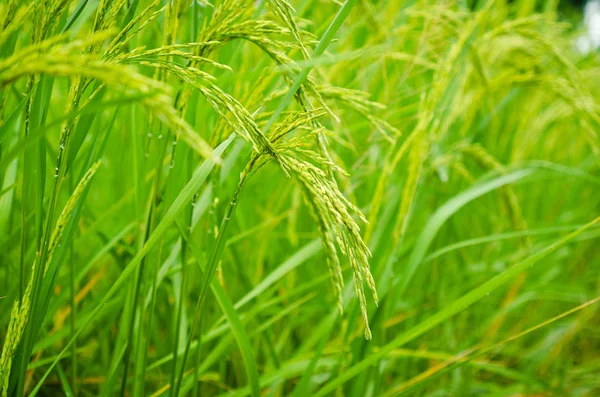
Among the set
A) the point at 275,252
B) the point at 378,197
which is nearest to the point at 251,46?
the point at 275,252

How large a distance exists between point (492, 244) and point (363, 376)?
109 centimetres

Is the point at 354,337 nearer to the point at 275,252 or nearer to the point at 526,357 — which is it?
the point at 275,252

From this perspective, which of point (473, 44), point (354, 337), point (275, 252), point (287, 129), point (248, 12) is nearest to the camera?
point (287, 129)

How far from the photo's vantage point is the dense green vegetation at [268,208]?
0.60m

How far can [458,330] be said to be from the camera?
1651mm

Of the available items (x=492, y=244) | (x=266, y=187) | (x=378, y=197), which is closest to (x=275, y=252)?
(x=266, y=187)

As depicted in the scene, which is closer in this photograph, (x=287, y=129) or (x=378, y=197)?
(x=287, y=129)

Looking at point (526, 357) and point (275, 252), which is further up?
point (275, 252)

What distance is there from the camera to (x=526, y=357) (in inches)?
61.9

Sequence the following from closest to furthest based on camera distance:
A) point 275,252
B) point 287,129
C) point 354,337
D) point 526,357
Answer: point 287,129 → point 354,337 → point 275,252 → point 526,357

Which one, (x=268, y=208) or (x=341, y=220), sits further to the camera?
(x=268, y=208)

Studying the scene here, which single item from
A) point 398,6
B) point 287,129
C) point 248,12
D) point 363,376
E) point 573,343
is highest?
point 398,6

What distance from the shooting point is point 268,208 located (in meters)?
1.42

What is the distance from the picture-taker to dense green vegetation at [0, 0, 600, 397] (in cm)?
60
